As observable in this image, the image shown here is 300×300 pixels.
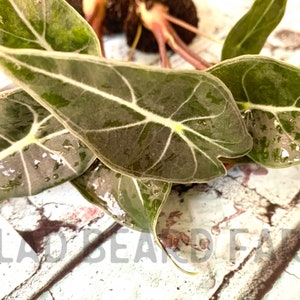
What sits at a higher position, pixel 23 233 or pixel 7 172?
pixel 7 172

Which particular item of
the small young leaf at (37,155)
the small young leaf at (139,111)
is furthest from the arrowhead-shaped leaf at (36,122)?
the small young leaf at (139,111)

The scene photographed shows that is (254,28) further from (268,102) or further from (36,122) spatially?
(36,122)

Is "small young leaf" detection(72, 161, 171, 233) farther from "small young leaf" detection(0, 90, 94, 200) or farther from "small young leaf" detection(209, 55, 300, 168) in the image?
"small young leaf" detection(209, 55, 300, 168)

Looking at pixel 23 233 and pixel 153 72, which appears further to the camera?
pixel 23 233

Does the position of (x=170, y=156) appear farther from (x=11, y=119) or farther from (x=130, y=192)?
(x=11, y=119)

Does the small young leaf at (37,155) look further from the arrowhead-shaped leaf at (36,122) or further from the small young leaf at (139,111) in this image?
the small young leaf at (139,111)

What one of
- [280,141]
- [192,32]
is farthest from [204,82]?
[192,32]
